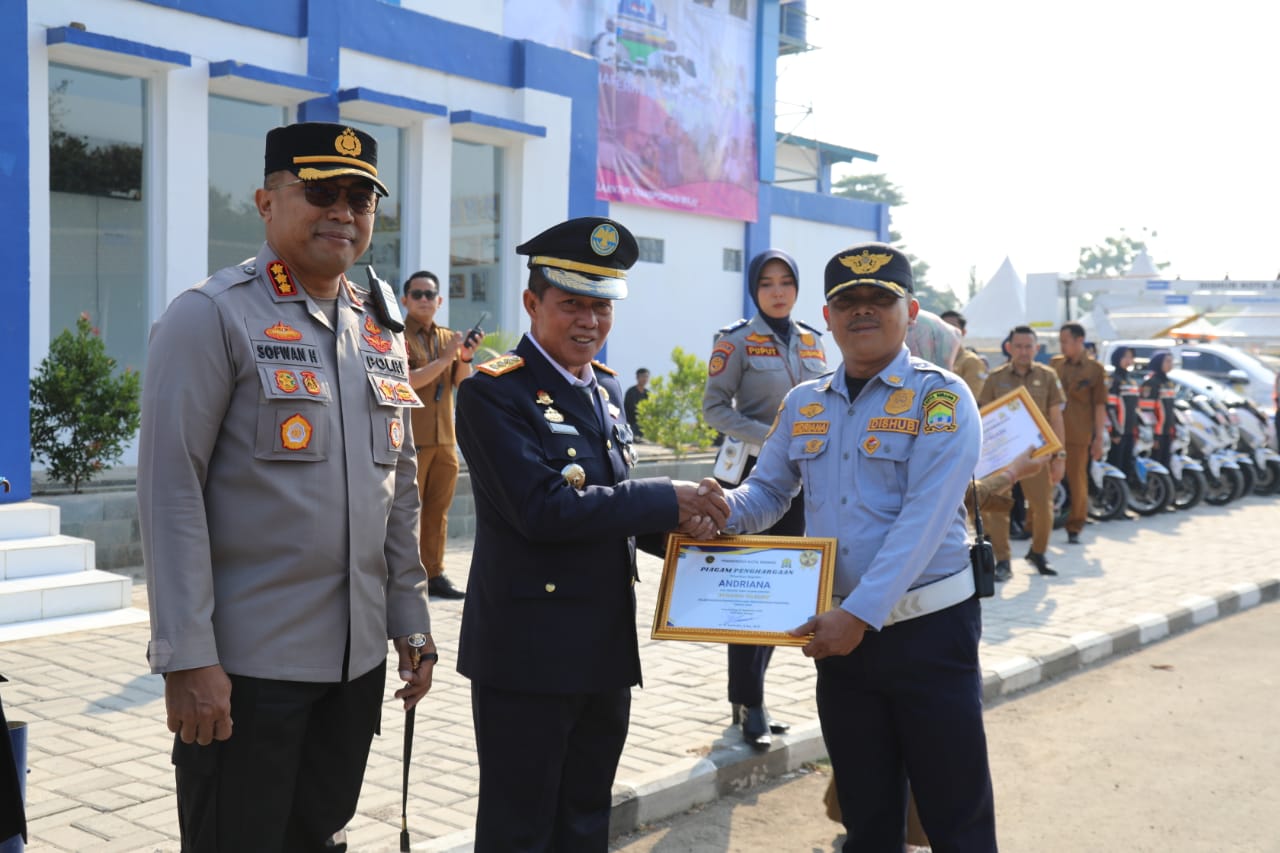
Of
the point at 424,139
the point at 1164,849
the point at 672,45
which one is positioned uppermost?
the point at 672,45

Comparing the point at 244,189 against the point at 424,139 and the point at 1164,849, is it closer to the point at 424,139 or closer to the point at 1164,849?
the point at 424,139

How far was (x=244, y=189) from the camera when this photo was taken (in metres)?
12.7

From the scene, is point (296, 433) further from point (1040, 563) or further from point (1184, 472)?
point (1184, 472)

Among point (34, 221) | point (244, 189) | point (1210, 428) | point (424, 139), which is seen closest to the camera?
point (34, 221)

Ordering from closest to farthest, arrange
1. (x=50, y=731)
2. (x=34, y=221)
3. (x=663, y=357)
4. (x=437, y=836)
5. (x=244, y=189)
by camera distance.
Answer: (x=437, y=836) < (x=50, y=731) < (x=34, y=221) < (x=244, y=189) < (x=663, y=357)

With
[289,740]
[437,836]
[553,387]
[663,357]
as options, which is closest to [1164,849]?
[437,836]

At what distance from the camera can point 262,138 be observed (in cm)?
1259

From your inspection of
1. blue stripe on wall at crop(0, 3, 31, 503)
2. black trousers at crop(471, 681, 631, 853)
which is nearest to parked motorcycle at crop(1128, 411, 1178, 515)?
blue stripe on wall at crop(0, 3, 31, 503)

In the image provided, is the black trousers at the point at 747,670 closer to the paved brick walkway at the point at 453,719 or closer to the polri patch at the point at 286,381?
the paved brick walkway at the point at 453,719

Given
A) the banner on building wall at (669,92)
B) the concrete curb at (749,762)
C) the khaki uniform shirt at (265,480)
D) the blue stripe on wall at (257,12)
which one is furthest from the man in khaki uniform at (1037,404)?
the banner on building wall at (669,92)

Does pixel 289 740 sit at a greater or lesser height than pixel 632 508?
lesser

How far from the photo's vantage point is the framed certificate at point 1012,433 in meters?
4.30

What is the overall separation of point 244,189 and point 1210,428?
12.3 m

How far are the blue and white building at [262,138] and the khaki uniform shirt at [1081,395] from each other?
6.67 m
